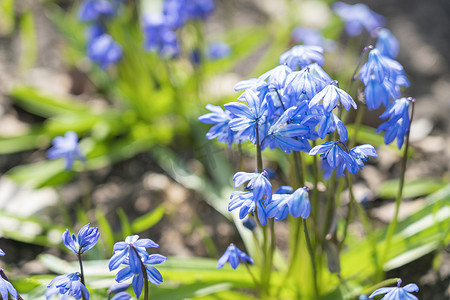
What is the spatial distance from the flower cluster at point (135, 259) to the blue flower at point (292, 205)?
15.3 inches

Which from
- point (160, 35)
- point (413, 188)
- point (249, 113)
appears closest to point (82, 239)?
point (249, 113)

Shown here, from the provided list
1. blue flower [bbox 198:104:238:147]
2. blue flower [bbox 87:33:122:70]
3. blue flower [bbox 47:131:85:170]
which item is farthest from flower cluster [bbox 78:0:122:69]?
blue flower [bbox 198:104:238:147]

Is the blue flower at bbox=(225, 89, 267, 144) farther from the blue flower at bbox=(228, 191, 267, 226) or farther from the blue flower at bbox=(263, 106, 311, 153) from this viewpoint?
the blue flower at bbox=(228, 191, 267, 226)

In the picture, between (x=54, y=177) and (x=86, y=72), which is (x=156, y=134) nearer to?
(x=54, y=177)

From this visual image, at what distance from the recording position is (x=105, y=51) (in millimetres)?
3377

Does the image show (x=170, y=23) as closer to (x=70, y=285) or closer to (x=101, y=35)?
(x=101, y=35)

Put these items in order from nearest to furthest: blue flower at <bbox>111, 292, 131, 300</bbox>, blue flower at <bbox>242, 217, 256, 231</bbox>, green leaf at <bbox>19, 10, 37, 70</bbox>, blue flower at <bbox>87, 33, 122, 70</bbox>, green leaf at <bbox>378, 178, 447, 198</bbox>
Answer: blue flower at <bbox>111, 292, 131, 300</bbox>, blue flower at <bbox>242, 217, 256, 231</bbox>, green leaf at <bbox>378, 178, 447, 198</bbox>, blue flower at <bbox>87, 33, 122, 70</bbox>, green leaf at <bbox>19, 10, 37, 70</bbox>

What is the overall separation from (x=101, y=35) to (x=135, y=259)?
237cm

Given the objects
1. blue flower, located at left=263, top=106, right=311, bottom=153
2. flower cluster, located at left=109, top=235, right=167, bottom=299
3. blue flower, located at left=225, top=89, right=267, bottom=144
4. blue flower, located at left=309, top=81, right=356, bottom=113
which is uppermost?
blue flower, located at left=309, top=81, right=356, bottom=113

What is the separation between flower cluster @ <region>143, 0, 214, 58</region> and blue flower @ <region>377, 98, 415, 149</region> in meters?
1.66

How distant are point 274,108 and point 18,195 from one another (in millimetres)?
2213

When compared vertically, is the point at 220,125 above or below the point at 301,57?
below

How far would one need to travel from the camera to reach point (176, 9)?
10.6 ft

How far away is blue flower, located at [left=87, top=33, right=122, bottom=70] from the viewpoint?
3.38 metres
